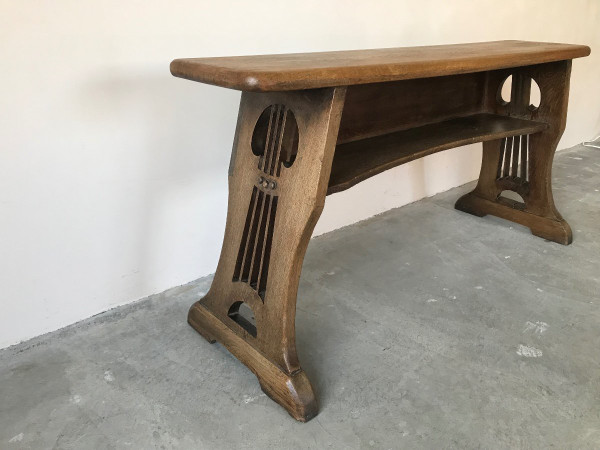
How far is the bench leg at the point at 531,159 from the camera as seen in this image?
2445 mm

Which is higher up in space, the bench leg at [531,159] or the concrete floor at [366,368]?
the bench leg at [531,159]

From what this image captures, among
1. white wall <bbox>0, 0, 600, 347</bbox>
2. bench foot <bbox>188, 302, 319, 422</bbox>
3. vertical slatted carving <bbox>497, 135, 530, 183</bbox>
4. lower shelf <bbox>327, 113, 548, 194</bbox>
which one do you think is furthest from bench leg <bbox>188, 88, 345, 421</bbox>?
vertical slatted carving <bbox>497, 135, 530, 183</bbox>

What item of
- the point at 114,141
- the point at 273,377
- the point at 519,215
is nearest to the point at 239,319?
the point at 273,377

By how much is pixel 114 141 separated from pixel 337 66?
84cm

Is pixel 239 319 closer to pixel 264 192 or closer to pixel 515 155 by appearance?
pixel 264 192

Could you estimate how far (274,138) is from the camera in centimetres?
147

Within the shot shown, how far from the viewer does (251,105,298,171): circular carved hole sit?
1.46 metres

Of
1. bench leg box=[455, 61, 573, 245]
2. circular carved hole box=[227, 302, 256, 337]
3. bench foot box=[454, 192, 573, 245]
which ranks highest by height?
bench leg box=[455, 61, 573, 245]

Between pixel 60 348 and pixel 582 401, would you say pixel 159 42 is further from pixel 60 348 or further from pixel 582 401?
pixel 582 401

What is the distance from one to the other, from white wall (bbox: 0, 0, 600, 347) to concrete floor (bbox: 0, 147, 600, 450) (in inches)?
6.1

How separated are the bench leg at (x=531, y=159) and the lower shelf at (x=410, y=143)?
0.08 metres

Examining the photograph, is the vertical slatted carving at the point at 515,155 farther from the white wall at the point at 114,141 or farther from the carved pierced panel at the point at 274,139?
the carved pierced panel at the point at 274,139

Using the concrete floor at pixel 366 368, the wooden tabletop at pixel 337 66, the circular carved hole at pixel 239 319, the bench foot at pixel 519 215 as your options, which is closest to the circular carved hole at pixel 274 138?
the wooden tabletop at pixel 337 66

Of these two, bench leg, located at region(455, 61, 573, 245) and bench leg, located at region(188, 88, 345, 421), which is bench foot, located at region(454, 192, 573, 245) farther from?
bench leg, located at region(188, 88, 345, 421)
